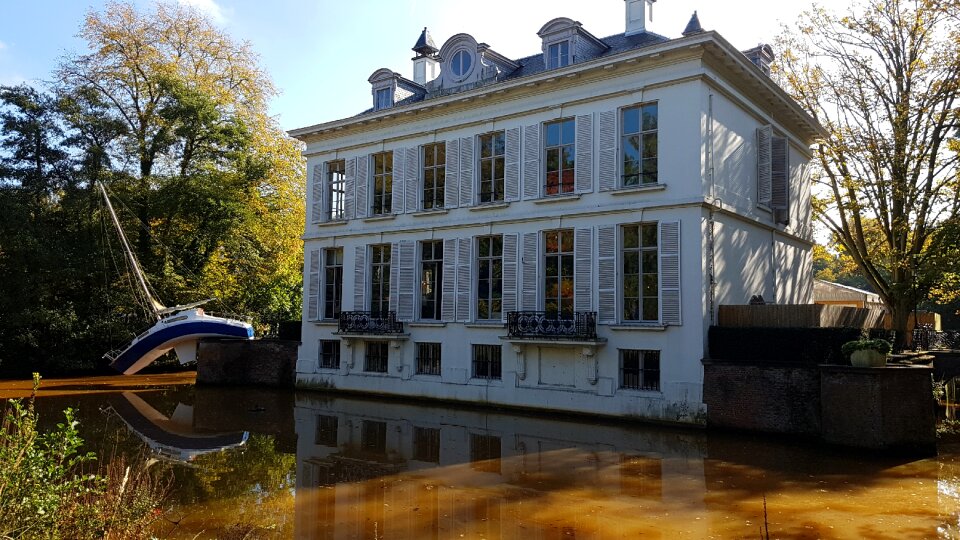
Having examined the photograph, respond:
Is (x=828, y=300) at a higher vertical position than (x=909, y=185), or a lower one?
lower

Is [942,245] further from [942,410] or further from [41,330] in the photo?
[41,330]

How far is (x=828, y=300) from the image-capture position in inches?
1395

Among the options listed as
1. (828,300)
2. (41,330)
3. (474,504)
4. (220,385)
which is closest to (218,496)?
(474,504)

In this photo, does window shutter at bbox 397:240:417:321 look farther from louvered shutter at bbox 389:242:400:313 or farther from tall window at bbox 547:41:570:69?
tall window at bbox 547:41:570:69

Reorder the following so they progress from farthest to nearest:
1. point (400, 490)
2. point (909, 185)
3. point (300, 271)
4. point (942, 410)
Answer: point (300, 271), point (909, 185), point (942, 410), point (400, 490)

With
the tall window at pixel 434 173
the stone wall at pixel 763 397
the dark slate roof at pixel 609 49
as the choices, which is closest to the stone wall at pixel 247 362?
the tall window at pixel 434 173

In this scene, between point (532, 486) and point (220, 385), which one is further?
point (220, 385)

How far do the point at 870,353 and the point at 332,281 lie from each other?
17.1 metres

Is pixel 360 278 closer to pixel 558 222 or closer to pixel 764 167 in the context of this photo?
pixel 558 222

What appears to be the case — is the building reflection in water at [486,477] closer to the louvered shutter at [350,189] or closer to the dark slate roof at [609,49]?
the louvered shutter at [350,189]

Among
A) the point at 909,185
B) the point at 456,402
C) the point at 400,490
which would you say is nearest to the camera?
the point at 400,490

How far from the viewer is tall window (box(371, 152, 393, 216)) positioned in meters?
23.4

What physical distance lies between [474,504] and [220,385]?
18.6 m

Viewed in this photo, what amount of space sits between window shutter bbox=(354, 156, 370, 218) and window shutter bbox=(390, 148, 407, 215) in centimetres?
122
